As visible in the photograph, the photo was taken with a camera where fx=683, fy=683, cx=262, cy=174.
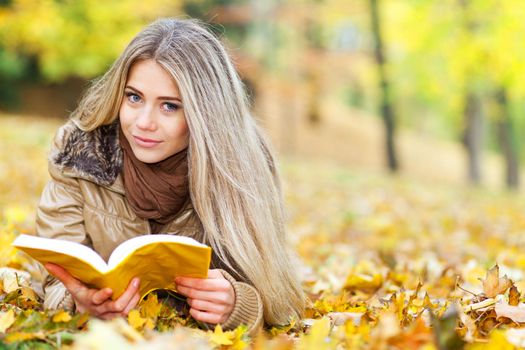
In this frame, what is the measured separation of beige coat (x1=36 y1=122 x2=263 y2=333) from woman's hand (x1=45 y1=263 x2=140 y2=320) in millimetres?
387

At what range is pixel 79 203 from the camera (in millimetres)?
2477

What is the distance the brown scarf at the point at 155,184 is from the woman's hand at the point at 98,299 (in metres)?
0.45

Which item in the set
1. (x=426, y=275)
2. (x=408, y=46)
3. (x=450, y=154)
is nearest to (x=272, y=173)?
(x=426, y=275)

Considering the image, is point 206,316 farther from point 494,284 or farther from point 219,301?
point 494,284

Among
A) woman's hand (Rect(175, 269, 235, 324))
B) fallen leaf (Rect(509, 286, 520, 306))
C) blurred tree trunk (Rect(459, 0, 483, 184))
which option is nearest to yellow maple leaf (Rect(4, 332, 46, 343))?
woman's hand (Rect(175, 269, 235, 324))

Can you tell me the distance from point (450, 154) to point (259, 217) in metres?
28.9

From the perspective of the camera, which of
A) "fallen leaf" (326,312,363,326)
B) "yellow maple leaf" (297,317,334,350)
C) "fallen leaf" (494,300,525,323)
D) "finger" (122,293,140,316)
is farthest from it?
"fallen leaf" (326,312,363,326)

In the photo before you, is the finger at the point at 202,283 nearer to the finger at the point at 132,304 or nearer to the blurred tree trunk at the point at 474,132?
the finger at the point at 132,304

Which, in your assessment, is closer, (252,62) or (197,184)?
(197,184)

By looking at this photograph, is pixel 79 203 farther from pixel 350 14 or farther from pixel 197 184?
pixel 350 14

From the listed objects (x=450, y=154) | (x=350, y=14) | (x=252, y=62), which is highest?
(x=350, y=14)

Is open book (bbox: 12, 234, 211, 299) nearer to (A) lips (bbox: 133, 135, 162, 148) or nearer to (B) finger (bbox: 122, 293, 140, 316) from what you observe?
(B) finger (bbox: 122, 293, 140, 316)

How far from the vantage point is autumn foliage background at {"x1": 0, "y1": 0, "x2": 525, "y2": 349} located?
1953 mm

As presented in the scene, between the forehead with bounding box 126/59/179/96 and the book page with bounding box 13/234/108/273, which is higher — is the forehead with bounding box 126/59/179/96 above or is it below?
above
